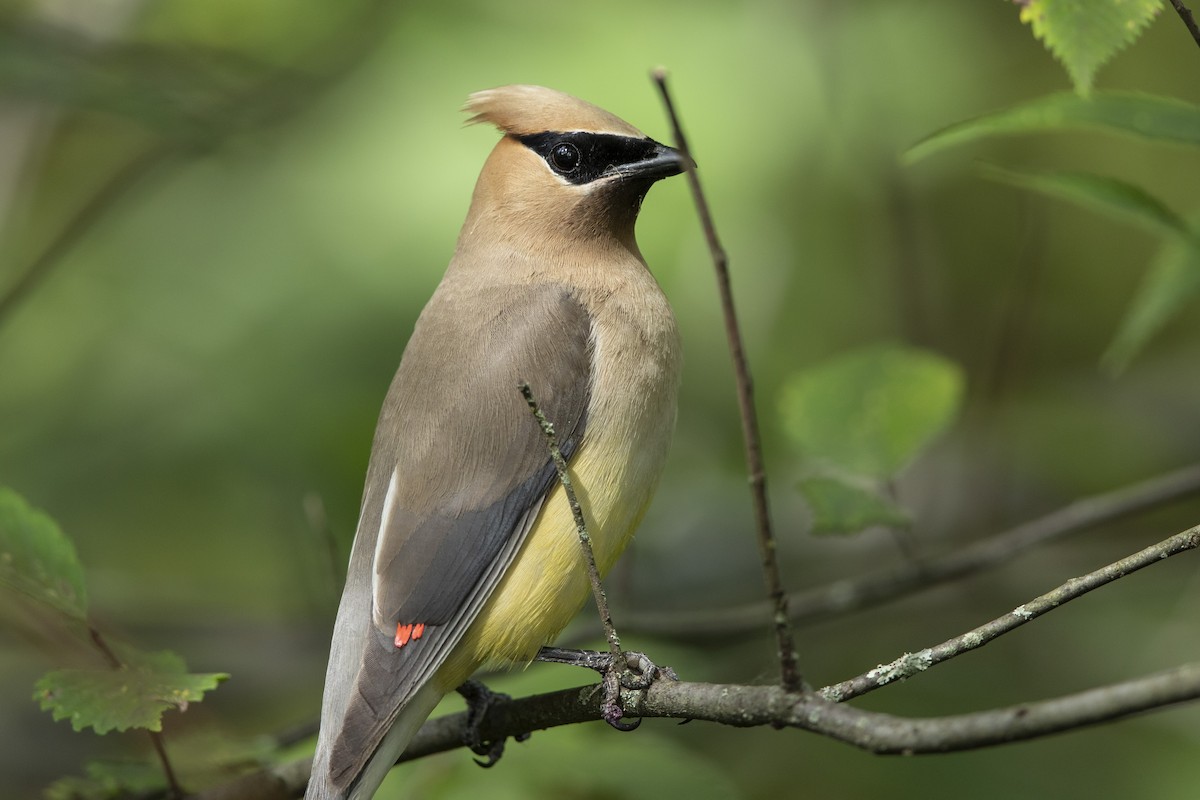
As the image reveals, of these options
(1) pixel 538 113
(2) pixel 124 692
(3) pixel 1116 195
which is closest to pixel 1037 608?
(3) pixel 1116 195

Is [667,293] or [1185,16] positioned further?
[667,293]

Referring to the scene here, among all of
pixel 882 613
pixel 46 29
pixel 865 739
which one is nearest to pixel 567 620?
pixel 865 739

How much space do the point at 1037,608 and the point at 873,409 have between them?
1.58m

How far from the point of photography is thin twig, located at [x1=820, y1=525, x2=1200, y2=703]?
1.85 meters

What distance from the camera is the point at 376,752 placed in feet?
9.41

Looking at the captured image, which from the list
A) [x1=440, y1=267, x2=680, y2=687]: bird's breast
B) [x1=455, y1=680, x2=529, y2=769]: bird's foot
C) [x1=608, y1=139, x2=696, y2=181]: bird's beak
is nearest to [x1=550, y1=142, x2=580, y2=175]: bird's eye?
[x1=608, y1=139, x2=696, y2=181]: bird's beak

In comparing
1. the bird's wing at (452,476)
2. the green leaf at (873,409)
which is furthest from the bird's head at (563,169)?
the green leaf at (873,409)

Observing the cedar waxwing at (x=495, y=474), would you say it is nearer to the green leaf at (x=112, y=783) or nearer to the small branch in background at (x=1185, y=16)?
the green leaf at (x=112, y=783)

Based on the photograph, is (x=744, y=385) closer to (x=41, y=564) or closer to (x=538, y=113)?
(x=41, y=564)

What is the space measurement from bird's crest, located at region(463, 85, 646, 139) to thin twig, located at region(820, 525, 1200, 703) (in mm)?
1959

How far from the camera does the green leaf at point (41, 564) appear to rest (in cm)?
248

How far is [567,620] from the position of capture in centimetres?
312

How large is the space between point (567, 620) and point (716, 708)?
98 centimetres

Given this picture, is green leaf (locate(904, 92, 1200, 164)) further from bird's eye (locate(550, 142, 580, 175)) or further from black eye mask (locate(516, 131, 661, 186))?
bird's eye (locate(550, 142, 580, 175))
